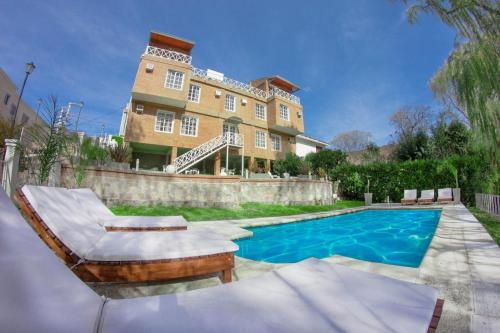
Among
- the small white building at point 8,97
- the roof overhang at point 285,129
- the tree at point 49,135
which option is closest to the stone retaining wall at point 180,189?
the tree at point 49,135

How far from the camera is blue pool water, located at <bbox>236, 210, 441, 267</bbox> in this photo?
18.0ft

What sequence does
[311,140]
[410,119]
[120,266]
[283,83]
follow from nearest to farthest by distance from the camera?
[120,266], [283,83], [311,140], [410,119]

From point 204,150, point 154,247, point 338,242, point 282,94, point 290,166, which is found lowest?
point 338,242

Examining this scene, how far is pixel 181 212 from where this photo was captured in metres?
9.85

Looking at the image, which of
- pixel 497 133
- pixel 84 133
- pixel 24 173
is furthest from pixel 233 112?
pixel 497 133

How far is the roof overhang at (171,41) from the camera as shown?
58.1 feet

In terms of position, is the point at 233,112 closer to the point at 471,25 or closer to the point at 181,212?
the point at 181,212

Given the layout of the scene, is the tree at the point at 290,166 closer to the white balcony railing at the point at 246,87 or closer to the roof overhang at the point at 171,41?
the white balcony railing at the point at 246,87

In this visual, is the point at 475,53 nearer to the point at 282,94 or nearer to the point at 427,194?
the point at 427,194

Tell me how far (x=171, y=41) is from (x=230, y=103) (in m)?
6.80

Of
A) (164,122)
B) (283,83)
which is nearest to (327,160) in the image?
(283,83)

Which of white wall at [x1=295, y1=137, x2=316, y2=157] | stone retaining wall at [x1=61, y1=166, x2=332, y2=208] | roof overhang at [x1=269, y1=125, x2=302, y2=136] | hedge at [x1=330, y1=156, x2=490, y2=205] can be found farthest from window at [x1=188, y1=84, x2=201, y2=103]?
hedge at [x1=330, y1=156, x2=490, y2=205]

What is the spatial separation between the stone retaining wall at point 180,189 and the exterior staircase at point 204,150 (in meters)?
3.83

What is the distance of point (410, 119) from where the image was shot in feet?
95.7
